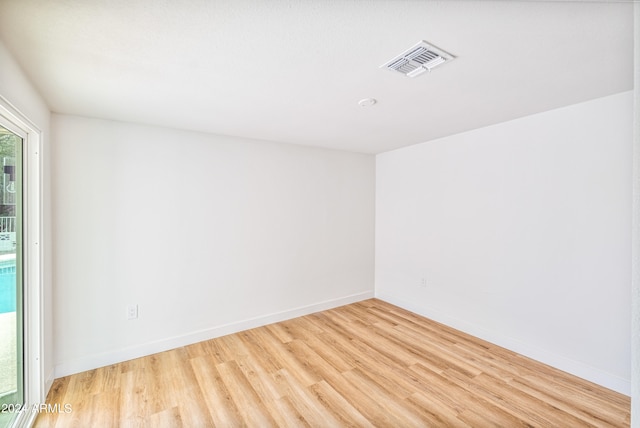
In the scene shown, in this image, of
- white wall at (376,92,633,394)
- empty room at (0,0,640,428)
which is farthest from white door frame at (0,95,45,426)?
white wall at (376,92,633,394)

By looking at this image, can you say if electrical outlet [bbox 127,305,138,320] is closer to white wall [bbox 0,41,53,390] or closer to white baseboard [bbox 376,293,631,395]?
white wall [bbox 0,41,53,390]

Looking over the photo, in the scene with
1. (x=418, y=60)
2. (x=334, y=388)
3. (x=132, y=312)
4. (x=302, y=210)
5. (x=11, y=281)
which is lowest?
(x=334, y=388)

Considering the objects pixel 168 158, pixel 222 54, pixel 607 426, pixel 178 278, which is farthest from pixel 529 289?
pixel 168 158

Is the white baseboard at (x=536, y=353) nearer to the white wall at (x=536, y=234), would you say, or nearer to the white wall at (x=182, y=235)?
the white wall at (x=536, y=234)

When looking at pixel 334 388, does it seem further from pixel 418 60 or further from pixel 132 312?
pixel 418 60

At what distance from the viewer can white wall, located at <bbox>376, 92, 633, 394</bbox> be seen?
2170 millimetres

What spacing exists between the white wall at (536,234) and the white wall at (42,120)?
144 inches

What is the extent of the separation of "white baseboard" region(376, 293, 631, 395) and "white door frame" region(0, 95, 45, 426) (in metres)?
3.73

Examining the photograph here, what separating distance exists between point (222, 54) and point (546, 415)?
3.10m

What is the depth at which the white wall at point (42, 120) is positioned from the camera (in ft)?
4.73

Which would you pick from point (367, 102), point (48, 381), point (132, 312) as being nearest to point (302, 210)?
point (367, 102)

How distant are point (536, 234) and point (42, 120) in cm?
418

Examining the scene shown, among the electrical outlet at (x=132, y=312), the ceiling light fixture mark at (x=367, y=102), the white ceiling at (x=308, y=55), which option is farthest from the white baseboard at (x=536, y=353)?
the electrical outlet at (x=132, y=312)

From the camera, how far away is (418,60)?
5.15ft
